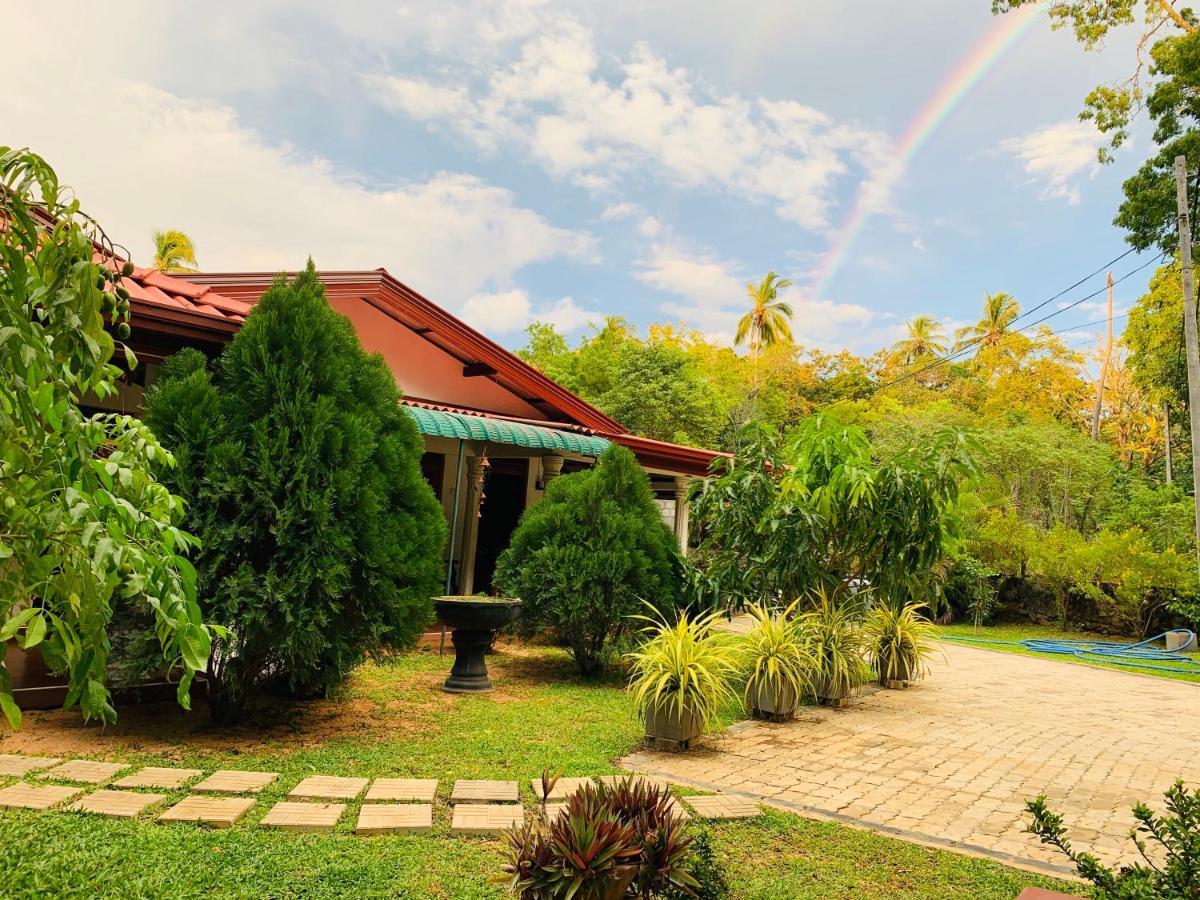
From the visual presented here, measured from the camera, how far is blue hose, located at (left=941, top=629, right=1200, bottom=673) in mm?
14062

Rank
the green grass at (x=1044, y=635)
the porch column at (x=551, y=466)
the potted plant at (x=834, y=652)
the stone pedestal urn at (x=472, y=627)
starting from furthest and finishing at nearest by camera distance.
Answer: the green grass at (x=1044, y=635)
the porch column at (x=551, y=466)
the potted plant at (x=834, y=652)
the stone pedestal urn at (x=472, y=627)

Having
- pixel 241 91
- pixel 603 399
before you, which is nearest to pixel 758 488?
pixel 241 91

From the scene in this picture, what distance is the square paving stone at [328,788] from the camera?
4109 mm

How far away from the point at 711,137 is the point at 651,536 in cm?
1657

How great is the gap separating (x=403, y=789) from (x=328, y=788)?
15.4 inches

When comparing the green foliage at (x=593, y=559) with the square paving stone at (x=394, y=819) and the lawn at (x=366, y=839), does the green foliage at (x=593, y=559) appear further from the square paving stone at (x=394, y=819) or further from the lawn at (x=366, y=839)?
the square paving stone at (x=394, y=819)

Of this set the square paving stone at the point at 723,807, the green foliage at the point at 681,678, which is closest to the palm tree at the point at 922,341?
the green foliage at the point at 681,678

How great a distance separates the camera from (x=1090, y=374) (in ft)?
109

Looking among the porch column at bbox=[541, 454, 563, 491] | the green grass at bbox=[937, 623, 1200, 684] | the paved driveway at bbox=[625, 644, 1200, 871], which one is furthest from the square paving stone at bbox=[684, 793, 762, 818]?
the green grass at bbox=[937, 623, 1200, 684]

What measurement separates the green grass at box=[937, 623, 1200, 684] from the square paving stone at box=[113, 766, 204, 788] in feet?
45.1

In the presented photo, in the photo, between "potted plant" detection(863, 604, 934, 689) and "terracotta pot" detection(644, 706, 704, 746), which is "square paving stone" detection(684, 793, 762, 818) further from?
"potted plant" detection(863, 604, 934, 689)

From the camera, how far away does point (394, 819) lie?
3.80 m

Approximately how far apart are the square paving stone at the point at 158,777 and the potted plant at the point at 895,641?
7.19m

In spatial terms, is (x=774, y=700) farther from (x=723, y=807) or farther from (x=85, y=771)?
(x=85, y=771)
